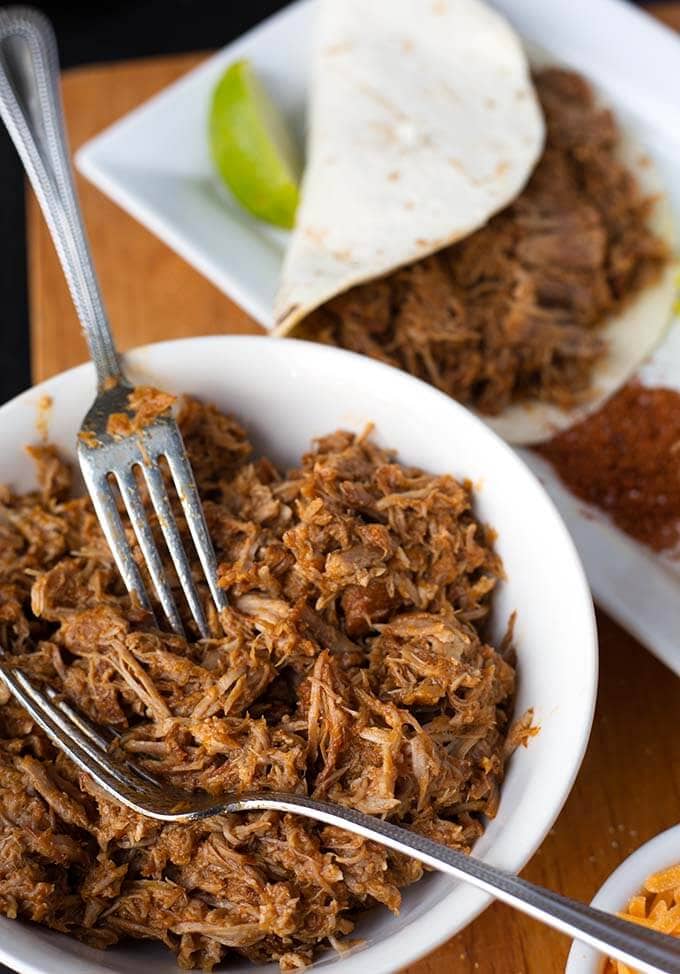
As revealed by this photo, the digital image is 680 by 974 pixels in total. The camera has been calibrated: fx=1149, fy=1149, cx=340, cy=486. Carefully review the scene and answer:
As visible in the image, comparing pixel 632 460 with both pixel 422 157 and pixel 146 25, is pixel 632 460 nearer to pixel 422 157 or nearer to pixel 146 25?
pixel 422 157

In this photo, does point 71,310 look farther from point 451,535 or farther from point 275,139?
point 451,535

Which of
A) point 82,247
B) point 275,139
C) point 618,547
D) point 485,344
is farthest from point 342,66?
point 618,547

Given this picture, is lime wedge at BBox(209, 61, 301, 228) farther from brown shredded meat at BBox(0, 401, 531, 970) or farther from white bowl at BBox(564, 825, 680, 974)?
white bowl at BBox(564, 825, 680, 974)

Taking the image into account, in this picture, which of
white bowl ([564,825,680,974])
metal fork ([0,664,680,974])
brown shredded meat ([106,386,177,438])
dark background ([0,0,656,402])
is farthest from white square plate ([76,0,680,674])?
dark background ([0,0,656,402])

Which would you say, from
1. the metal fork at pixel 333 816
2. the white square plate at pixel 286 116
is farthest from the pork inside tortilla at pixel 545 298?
the metal fork at pixel 333 816

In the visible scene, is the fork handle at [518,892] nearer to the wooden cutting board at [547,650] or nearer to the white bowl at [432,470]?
the white bowl at [432,470]

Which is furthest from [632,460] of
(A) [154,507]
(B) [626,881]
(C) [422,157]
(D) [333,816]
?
(D) [333,816]
